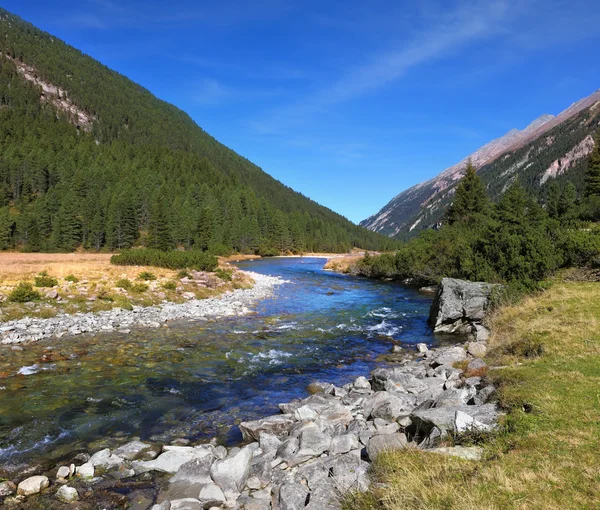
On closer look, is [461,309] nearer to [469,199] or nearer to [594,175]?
[469,199]

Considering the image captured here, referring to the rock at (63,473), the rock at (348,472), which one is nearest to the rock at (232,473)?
the rock at (348,472)

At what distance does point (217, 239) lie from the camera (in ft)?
389

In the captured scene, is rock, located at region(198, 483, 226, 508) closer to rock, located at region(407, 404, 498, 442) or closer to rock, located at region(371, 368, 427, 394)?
rock, located at region(407, 404, 498, 442)

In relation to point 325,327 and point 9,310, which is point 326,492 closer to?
point 325,327

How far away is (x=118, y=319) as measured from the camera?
829 inches

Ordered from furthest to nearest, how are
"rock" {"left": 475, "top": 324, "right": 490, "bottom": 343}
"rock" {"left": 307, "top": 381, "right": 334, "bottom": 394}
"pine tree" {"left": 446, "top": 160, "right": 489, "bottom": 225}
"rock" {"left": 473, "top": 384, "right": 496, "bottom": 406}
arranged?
"pine tree" {"left": 446, "top": 160, "right": 489, "bottom": 225} < "rock" {"left": 475, "top": 324, "right": 490, "bottom": 343} < "rock" {"left": 307, "top": 381, "right": 334, "bottom": 394} < "rock" {"left": 473, "top": 384, "right": 496, "bottom": 406}

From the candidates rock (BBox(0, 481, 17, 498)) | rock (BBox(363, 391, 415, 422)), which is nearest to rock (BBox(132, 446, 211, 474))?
rock (BBox(0, 481, 17, 498))

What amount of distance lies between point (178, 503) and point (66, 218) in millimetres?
96852

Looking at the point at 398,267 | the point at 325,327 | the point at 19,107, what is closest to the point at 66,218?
the point at 398,267

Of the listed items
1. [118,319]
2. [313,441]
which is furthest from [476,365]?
[118,319]

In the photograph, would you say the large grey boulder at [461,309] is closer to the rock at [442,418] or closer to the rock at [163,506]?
the rock at [442,418]

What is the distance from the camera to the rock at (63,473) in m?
7.30

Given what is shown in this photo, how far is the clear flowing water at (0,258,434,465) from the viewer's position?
31.3 ft

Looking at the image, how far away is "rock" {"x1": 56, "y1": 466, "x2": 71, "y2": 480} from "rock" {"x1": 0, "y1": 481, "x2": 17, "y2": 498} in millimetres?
678
